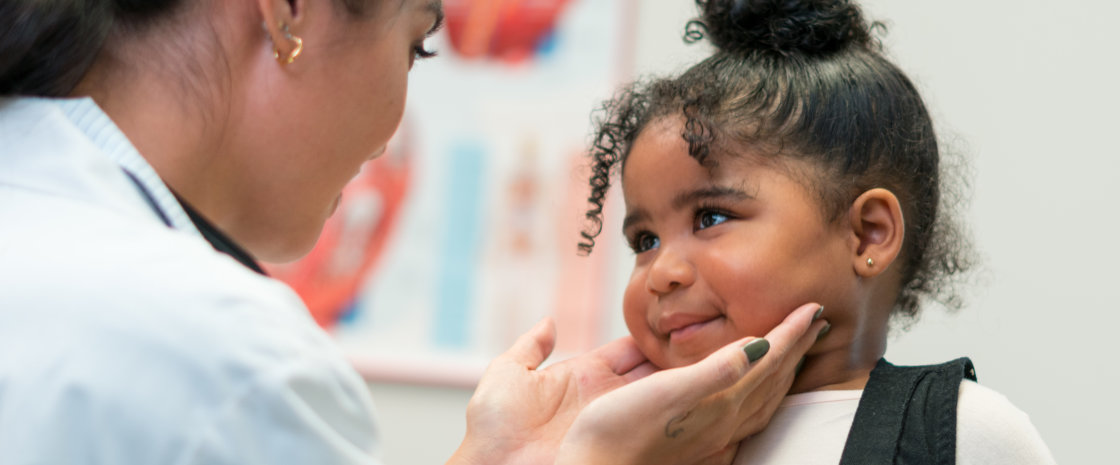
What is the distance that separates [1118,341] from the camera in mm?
1475

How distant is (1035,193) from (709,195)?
0.87m

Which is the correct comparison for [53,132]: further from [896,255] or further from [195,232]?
[896,255]

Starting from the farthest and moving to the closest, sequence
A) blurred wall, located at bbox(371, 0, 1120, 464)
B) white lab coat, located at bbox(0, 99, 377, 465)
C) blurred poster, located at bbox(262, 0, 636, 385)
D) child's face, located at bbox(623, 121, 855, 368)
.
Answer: blurred poster, located at bbox(262, 0, 636, 385), blurred wall, located at bbox(371, 0, 1120, 464), child's face, located at bbox(623, 121, 855, 368), white lab coat, located at bbox(0, 99, 377, 465)

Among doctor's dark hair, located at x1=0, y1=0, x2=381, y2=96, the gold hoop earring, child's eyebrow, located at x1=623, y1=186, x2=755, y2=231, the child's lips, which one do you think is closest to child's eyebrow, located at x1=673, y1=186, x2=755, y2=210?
child's eyebrow, located at x1=623, y1=186, x2=755, y2=231

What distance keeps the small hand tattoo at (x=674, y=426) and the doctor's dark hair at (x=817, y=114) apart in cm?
28

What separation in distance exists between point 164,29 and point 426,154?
114cm

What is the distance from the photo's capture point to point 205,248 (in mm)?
576

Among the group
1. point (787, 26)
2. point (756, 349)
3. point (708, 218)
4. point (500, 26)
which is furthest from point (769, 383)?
point (500, 26)

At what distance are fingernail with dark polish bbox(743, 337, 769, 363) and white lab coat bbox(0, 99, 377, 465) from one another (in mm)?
407

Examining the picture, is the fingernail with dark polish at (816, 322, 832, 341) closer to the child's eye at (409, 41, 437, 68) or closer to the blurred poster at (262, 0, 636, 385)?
the child's eye at (409, 41, 437, 68)

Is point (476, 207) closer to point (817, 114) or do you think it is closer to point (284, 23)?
point (817, 114)

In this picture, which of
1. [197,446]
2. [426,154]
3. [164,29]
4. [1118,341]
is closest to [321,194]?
[164,29]

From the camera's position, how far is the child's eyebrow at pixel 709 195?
0.96 meters

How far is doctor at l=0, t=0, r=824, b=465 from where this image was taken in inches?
19.6
